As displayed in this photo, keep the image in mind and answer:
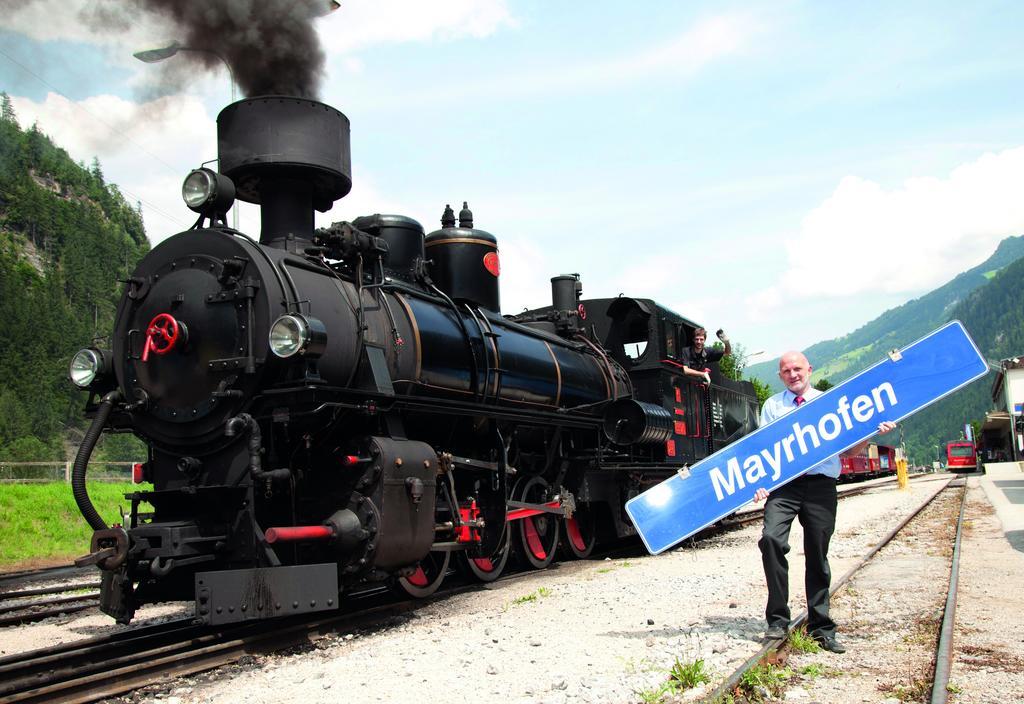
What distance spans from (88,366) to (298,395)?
2178 millimetres

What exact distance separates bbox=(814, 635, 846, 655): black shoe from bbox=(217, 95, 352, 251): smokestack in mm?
4695

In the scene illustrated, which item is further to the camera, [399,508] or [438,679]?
[399,508]

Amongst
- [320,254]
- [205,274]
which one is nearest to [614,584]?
[320,254]

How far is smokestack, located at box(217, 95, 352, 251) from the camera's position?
23.3 ft

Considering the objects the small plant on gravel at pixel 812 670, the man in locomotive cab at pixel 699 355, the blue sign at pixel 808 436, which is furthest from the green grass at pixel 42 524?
the small plant on gravel at pixel 812 670

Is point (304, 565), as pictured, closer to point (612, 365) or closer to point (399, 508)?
point (399, 508)

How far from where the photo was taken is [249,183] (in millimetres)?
7496

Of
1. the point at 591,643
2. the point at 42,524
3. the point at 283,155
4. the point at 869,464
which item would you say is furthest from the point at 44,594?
the point at 869,464

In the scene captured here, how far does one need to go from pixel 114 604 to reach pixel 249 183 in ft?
11.5

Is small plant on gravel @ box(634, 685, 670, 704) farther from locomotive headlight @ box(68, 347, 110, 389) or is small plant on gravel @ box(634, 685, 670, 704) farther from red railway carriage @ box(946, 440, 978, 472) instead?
red railway carriage @ box(946, 440, 978, 472)

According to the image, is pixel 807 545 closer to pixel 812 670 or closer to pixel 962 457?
pixel 812 670

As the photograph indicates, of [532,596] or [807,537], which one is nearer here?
[807,537]

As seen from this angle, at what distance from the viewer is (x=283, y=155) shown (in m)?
7.09

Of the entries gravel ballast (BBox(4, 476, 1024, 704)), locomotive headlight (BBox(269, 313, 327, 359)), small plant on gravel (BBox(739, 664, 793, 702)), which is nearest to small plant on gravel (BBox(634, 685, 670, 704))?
gravel ballast (BBox(4, 476, 1024, 704))
